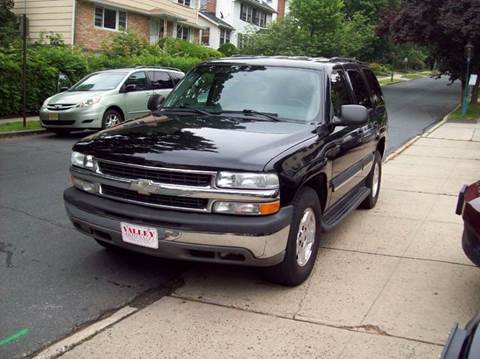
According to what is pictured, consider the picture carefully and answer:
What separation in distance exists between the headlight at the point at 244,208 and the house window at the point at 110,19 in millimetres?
24414

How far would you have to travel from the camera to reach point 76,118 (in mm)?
12633

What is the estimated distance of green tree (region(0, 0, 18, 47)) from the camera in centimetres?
2289

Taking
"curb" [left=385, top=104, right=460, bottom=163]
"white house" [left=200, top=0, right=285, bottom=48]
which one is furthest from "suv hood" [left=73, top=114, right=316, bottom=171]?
"white house" [left=200, top=0, right=285, bottom=48]

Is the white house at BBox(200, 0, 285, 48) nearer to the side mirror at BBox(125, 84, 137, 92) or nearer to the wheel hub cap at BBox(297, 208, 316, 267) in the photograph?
the side mirror at BBox(125, 84, 137, 92)

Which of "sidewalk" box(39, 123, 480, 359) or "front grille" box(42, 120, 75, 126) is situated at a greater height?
"front grille" box(42, 120, 75, 126)

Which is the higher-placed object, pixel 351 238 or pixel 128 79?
pixel 128 79

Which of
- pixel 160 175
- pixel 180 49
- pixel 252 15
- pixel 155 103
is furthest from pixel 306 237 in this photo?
pixel 252 15

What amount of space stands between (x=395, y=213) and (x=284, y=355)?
4.05m

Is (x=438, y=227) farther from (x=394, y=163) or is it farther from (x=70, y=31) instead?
(x=70, y=31)

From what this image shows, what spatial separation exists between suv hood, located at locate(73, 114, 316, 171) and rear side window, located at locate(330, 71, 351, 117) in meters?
0.62

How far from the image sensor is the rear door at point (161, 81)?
14.4 metres

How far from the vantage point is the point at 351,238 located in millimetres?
5887

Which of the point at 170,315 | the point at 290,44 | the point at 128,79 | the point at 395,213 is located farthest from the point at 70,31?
the point at 170,315

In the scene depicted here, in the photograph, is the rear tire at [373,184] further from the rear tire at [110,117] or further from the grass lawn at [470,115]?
the grass lawn at [470,115]
